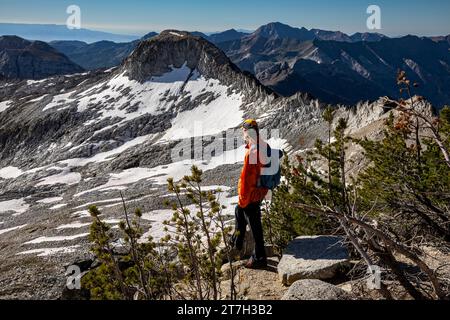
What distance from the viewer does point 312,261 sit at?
8.34m

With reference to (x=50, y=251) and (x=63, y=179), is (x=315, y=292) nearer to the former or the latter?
(x=50, y=251)

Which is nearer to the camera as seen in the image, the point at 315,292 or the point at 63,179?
the point at 315,292

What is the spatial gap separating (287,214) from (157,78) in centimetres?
6744

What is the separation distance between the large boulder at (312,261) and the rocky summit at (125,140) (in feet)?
41.2

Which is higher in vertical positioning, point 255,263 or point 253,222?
point 253,222

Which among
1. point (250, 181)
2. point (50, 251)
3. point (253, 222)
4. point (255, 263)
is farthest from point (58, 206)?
point (250, 181)

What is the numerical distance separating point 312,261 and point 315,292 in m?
2.21

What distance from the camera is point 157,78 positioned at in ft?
247

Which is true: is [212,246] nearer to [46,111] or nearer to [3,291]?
[3,291]

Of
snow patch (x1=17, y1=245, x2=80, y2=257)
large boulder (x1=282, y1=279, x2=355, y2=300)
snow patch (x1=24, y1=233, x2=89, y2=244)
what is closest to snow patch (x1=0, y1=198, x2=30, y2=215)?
snow patch (x1=24, y1=233, x2=89, y2=244)
